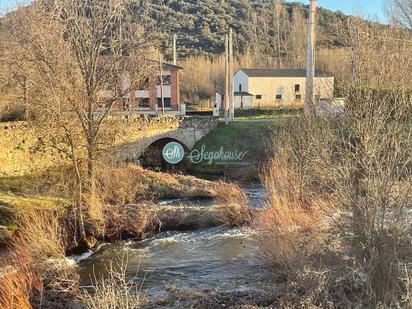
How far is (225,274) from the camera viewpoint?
40.7 feet

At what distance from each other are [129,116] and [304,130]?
533 inches

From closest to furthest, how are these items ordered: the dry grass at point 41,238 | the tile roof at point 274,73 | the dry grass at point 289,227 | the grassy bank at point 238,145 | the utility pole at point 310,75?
the dry grass at point 289,227, the dry grass at point 41,238, the utility pole at point 310,75, the grassy bank at point 238,145, the tile roof at point 274,73

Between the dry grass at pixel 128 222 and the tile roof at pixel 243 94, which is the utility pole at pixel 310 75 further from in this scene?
the tile roof at pixel 243 94

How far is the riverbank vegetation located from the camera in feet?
26.8

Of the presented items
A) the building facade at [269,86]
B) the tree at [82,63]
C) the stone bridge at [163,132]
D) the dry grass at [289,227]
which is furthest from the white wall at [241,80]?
the dry grass at [289,227]

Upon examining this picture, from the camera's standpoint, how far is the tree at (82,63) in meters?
14.3

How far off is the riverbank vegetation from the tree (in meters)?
7.07

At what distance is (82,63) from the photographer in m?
14.7

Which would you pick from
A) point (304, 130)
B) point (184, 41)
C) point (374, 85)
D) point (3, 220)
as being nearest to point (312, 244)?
point (374, 85)

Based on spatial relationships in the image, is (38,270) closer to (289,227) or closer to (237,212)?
(289,227)

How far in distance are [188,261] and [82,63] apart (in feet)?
21.4

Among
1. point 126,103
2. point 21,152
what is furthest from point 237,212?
point 21,152

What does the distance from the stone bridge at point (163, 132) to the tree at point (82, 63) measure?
1148 cm

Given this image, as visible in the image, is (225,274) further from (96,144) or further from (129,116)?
(129,116)
